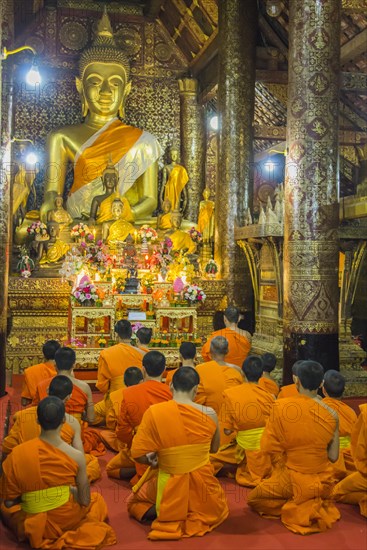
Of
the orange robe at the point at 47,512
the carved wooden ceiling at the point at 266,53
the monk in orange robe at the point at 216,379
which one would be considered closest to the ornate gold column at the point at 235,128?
the carved wooden ceiling at the point at 266,53

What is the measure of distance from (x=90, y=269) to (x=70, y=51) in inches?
249

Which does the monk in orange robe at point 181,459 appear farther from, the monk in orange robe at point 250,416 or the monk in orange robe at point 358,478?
the monk in orange robe at point 358,478

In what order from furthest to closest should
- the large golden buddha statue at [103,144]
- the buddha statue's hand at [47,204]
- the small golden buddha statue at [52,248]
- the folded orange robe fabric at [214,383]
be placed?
the large golden buddha statue at [103,144], the buddha statue's hand at [47,204], the small golden buddha statue at [52,248], the folded orange robe fabric at [214,383]

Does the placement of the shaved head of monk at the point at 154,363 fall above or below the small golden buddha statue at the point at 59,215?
below

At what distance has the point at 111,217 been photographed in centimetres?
1299

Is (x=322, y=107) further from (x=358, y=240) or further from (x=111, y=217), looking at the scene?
(x=111, y=217)

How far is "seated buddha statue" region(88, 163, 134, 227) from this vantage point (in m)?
13.1

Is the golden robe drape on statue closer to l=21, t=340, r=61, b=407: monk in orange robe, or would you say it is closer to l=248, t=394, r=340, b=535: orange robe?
l=21, t=340, r=61, b=407: monk in orange robe

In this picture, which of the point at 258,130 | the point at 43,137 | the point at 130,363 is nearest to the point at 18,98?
the point at 43,137

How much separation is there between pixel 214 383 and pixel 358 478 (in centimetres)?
145

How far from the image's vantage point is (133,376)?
5.27 m

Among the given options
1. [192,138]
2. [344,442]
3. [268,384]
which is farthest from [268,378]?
[192,138]

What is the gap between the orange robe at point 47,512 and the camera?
3678mm

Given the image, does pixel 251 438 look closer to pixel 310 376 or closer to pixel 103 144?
pixel 310 376
